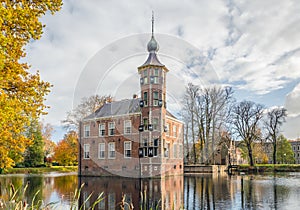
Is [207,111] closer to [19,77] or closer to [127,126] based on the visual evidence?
[127,126]

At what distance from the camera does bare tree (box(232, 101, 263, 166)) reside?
44.5 metres

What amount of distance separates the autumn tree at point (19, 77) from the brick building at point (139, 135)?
714 inches

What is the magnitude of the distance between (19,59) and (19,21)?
195 centimetres

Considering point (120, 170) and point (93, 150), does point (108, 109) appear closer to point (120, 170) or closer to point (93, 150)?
point (93, 150)

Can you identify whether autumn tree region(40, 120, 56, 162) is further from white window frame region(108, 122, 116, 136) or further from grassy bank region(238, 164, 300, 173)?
grassy bank region(238, 164, 300, 173)

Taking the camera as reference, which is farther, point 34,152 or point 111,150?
point 34,152

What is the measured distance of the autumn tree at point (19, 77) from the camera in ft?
27.3

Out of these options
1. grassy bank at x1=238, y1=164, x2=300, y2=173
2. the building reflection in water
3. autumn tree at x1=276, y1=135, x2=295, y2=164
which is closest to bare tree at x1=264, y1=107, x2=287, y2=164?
grassy bank at x1=238, y1=164, x2=300, y2=173

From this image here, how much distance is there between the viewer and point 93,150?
3161cm

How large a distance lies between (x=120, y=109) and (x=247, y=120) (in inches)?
906

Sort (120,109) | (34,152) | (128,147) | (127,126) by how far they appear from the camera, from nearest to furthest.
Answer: (128,147), (127,126), (120,109), (34,152)

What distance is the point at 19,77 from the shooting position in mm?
9578

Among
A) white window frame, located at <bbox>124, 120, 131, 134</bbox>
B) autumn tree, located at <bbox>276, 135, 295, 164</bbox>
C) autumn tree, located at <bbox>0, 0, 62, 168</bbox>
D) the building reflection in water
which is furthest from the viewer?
autumn tree, located at <bbox>276, 135, 295, 164</bbox>

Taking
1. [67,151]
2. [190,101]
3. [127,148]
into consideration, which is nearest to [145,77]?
[127,148]
